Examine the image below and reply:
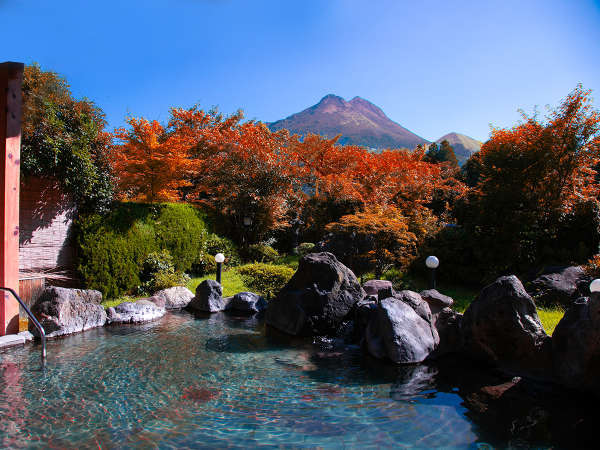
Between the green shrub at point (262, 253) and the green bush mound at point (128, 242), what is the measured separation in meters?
2.46

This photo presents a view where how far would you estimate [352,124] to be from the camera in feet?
324

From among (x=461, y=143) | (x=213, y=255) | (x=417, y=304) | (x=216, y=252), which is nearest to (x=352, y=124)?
(x=461, y=143)

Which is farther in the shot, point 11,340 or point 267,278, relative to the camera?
point 267,278

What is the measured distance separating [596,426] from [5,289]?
801 cm

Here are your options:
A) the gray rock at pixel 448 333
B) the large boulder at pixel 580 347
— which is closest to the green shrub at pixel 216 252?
the gray rock at pixel 448 333

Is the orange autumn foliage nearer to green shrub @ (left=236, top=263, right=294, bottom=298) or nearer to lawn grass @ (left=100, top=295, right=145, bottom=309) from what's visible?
lawn grass @ (left=100, top=295, right=145, bottom=309)

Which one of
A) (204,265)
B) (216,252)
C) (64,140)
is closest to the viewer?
(64,140)

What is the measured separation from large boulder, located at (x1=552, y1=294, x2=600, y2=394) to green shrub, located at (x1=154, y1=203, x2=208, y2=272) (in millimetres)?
9984

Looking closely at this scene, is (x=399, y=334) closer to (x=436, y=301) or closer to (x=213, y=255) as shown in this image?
(x=436, y=301)

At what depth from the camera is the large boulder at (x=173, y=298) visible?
9.04 meters

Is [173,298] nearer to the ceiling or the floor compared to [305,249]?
nearer to the floor

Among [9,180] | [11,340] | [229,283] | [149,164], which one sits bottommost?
[11,340]

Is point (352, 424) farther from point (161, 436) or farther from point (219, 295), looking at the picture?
point (219, 295)

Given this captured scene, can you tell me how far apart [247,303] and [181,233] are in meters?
4.19
